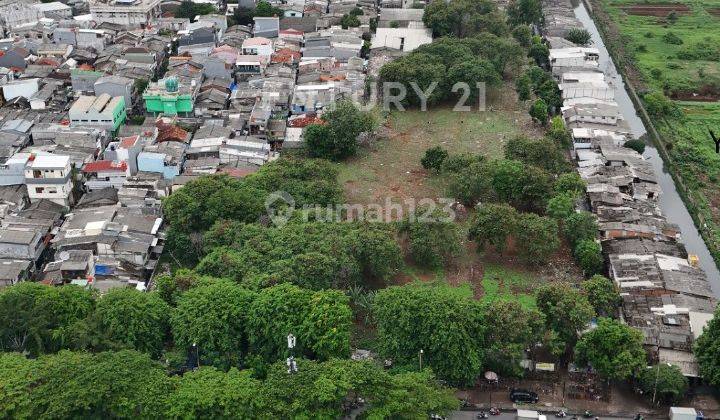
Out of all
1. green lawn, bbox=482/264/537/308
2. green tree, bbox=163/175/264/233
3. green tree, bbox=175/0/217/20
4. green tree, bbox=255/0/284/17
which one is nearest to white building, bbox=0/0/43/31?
green tree, bbox=175/0/217/20

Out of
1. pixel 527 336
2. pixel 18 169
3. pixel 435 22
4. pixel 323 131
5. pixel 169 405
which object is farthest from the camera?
pixel 435 22

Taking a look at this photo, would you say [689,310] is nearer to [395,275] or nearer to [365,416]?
[395,275]

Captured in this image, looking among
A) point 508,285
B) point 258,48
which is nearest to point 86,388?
point 508,285

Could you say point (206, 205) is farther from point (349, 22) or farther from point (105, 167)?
point (349, 22)

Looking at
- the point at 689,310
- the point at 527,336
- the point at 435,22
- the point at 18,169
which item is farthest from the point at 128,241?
the point at 435,22

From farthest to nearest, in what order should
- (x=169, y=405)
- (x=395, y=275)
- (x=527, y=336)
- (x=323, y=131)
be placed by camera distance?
(x=323, y=131) < (x=395, y=275) < (x=527, y=336) < (x=169, y=405)

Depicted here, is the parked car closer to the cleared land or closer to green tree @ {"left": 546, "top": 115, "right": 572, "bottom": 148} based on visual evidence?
the cleared land

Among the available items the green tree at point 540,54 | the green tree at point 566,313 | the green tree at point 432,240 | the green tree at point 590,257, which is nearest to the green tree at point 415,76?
the green tree at point 540,54
